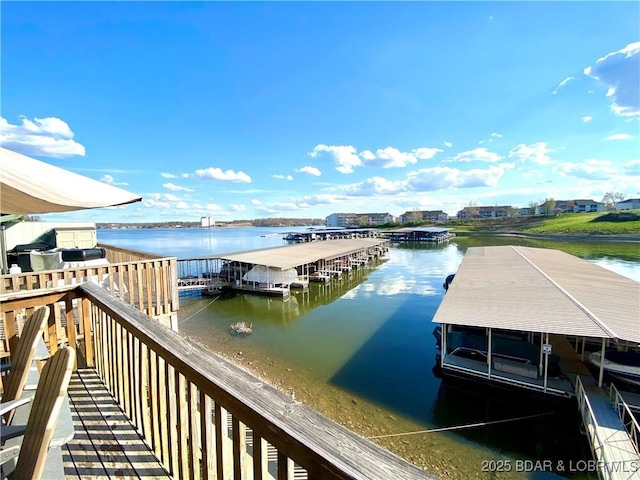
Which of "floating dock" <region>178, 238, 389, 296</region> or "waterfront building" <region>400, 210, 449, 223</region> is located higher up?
"waterfront building" <region>400, 210, 449, 223</region>

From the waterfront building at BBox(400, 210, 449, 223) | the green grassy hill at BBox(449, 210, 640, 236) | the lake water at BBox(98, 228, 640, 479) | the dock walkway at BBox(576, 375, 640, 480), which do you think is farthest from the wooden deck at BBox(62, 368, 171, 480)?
→ the waterfront building at BBox(400, 210, 449, 223)

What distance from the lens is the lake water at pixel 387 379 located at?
688cm

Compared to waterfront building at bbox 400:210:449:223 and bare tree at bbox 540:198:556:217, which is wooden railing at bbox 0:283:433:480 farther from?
waterfront building at bbox 400:210:449:223

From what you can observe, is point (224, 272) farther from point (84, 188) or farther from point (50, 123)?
point (84, 188)

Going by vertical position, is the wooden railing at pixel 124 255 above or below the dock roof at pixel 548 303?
above

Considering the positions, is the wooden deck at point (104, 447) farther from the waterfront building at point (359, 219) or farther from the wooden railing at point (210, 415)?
the waterfront building at point (359, 219)

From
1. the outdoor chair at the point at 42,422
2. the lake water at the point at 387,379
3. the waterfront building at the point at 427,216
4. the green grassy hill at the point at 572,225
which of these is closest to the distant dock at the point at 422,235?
the green grassy hill at the point at 572,225

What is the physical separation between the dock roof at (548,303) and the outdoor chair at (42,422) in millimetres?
8732

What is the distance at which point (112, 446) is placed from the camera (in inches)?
84.4

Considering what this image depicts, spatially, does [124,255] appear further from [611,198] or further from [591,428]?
[611,198]

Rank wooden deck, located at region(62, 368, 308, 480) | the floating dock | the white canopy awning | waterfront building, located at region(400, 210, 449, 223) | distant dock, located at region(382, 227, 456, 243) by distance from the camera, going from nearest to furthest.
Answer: the white canopy awning, wooden deck, located at region(62, 368, 308, 480), the floating dock, distant dock, located at region(382, 227, 456, 243), waterfront building, located at region(400, 210, 449, 223)

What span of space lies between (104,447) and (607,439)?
28.9 ft

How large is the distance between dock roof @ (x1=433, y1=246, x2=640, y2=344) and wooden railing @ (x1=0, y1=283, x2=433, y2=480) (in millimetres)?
8008

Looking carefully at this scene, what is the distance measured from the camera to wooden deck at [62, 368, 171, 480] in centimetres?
192
